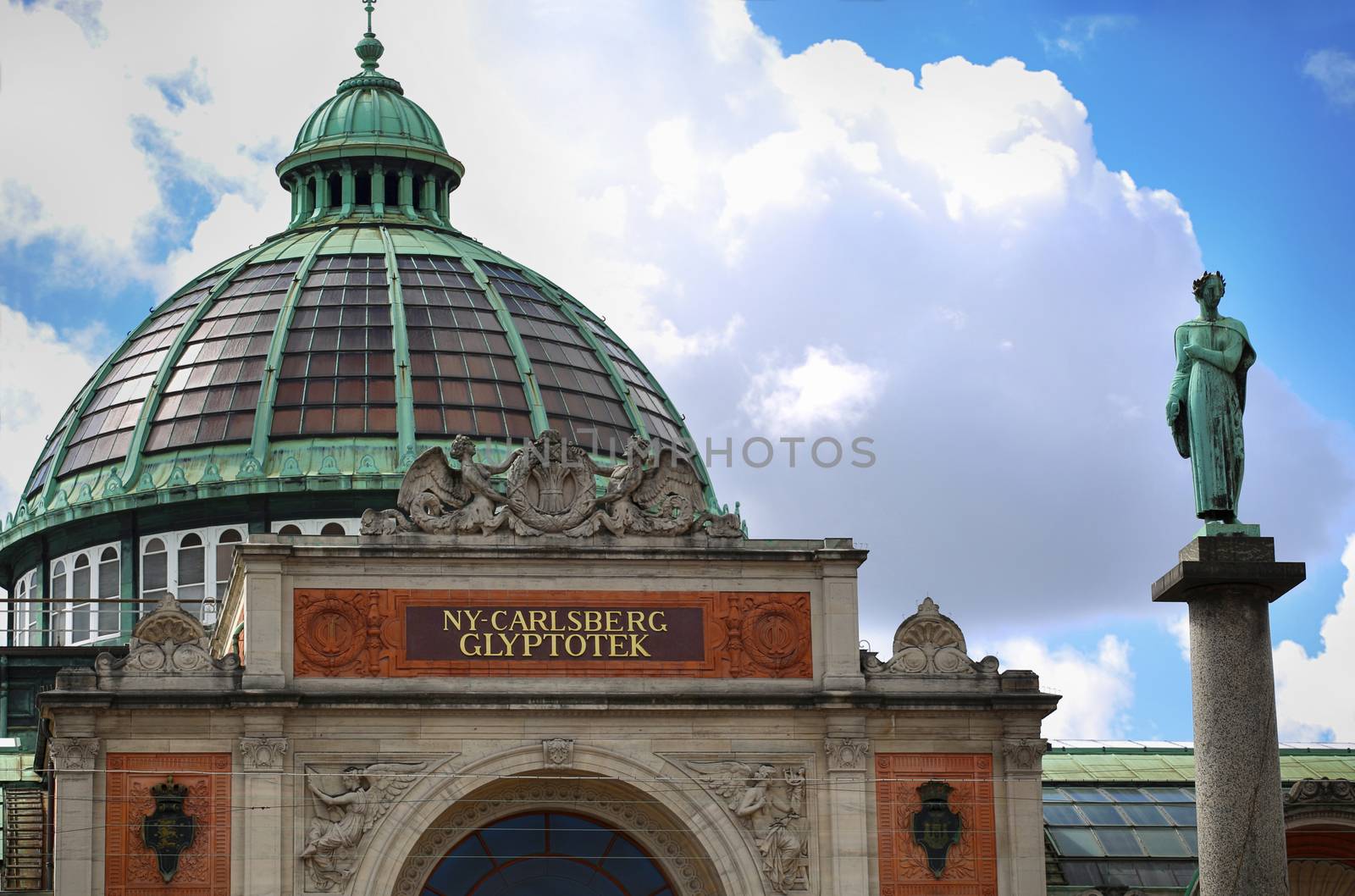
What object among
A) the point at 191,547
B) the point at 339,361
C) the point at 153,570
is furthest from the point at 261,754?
the point at 339,361

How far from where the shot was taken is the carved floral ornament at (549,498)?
181 ft

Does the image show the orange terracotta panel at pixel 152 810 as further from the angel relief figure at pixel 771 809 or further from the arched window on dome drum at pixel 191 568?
the arched window on dome drum at pixel 191 568

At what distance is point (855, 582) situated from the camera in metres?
55.9

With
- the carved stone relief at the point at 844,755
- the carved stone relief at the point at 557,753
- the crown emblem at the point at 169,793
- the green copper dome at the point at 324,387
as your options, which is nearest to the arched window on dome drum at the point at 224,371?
the green copper dome at the point at 324,387

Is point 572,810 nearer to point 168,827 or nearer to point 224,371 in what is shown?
point 168,827

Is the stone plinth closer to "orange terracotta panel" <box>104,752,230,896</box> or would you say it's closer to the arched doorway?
the arched doorway

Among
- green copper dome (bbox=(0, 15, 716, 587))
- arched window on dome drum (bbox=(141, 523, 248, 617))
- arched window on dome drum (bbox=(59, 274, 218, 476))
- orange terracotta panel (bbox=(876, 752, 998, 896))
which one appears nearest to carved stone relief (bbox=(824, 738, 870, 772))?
orange terracotta panel (bbox=(876, 752, 998, 896))

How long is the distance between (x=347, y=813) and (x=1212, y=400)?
60.3 feet

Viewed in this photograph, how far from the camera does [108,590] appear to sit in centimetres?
7100

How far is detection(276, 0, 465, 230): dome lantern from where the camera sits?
8181 cm

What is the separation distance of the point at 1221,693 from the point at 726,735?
15241mm

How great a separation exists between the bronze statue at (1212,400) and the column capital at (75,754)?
800 inches

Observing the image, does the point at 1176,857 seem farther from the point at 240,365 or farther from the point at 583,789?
the point at 240,365

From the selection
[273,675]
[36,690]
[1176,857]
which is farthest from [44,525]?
[1176,857]
